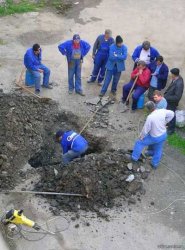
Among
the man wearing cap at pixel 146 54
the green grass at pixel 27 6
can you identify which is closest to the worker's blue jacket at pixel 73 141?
the man wearing cap at pixel 146 54

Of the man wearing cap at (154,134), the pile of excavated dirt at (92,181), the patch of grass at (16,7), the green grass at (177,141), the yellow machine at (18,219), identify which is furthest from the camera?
the patch of grass at (16,7)

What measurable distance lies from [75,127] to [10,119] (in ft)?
6.05

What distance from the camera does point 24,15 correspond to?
642 inches

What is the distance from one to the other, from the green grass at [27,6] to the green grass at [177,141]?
7.31 meters

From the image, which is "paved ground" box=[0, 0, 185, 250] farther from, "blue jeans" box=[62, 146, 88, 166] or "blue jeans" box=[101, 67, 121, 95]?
"blue jeans" box=[62, 146, 88, 166]

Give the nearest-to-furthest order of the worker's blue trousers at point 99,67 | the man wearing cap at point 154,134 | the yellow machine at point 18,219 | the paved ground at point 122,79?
the yellow machine at point 18,219 < the paved ground at point 122,79 < the man wearing cap at point 154,134 < the worker's blue trousers at point 99,67

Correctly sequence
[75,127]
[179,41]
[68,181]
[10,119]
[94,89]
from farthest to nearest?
[179,41], [94,89], [75,127], [10,119], [68,181]

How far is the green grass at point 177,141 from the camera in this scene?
11539 millimetres

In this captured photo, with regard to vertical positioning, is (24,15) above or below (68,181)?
above

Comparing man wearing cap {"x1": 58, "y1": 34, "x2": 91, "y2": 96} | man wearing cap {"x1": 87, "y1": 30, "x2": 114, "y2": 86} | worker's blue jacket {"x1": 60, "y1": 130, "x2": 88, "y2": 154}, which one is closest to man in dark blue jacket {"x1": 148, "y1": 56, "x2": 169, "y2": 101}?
man wearing cap {"x1": 87, "y1": 30, "x2": 114, "y2": 86}

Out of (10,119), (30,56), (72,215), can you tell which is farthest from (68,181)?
(30,56)

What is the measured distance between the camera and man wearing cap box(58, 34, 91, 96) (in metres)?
12.2

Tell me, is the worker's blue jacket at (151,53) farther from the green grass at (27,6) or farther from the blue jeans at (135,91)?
the green grass at (27,6)

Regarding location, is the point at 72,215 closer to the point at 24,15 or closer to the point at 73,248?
the point at 73,248
